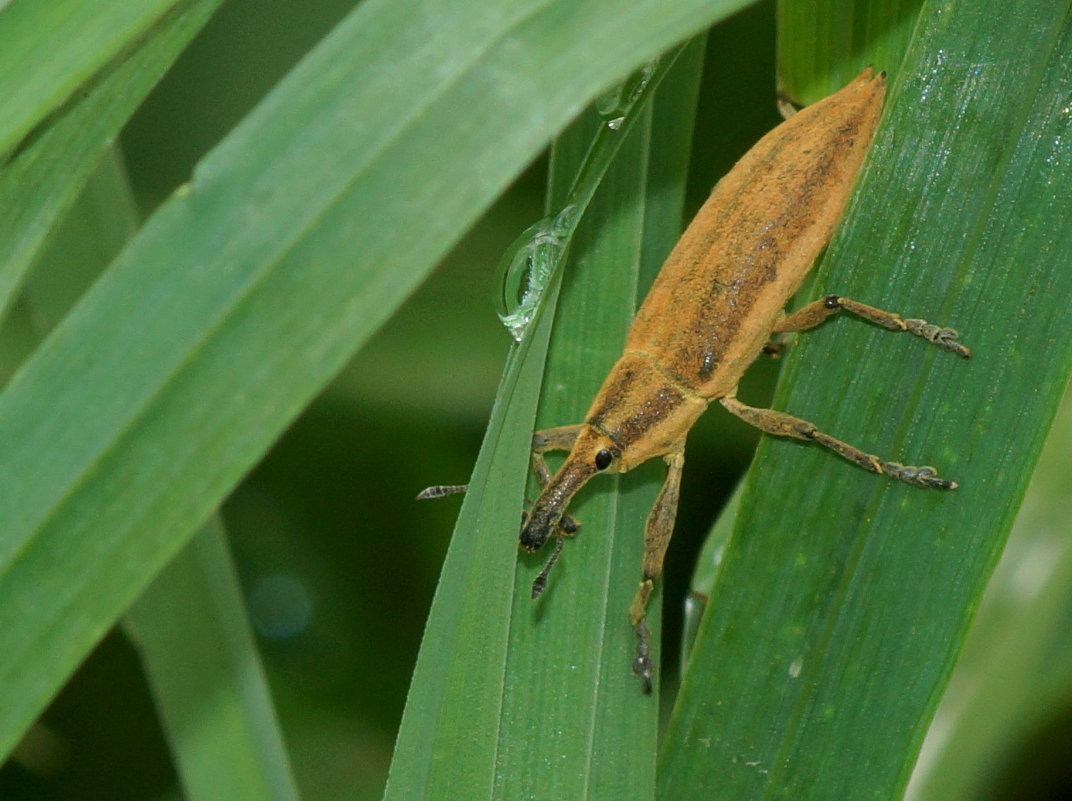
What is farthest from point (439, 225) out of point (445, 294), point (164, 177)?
point (164, 177)

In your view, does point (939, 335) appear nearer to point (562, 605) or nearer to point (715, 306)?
point (715, 306)

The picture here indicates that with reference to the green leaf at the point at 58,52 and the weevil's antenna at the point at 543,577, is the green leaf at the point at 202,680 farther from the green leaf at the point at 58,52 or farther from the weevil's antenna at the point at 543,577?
the green leaf at the point at 58,52

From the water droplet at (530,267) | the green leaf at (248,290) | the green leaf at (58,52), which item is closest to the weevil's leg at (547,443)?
the water droplet at (530,267)

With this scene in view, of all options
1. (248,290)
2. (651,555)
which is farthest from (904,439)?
(248,290)

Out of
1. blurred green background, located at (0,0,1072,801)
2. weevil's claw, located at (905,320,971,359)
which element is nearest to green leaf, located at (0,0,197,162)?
weevil's claw, located at (905,320,971,359)

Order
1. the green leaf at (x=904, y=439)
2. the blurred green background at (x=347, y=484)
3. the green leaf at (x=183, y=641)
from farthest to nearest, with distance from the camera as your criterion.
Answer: the blurred green background at (x=347, y=484) → the green leaf at (x=183, y=641) → the green leaf at (x=904, y=439)

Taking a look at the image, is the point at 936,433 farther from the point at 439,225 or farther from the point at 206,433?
the point at 206,433

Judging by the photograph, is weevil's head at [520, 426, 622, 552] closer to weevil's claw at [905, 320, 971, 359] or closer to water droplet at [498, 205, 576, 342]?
water droplet at [498, 205, 576, 342]
